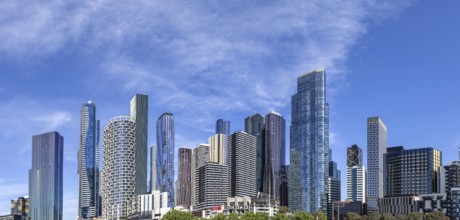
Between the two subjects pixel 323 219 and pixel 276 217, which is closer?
pixel 276 217

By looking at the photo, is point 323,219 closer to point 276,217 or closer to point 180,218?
point 276,217

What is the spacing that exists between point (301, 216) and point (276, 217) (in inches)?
276

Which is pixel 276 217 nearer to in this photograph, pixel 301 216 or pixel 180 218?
pixel 301 216

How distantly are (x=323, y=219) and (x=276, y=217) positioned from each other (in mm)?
17602

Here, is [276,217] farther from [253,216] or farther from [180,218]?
[180,218]

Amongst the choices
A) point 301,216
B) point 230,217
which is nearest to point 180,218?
point 230,217

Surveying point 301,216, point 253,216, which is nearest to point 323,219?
point 301,216

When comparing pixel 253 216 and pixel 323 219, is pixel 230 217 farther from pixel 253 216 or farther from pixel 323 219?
pixel 323 219

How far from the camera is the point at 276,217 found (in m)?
174

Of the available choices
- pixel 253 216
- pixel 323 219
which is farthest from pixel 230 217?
pixel 323 219

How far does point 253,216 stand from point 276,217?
336 inches

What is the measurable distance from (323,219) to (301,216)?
1117 centimetres

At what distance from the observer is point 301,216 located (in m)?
177

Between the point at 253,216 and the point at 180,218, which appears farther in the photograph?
the point at 180,218
